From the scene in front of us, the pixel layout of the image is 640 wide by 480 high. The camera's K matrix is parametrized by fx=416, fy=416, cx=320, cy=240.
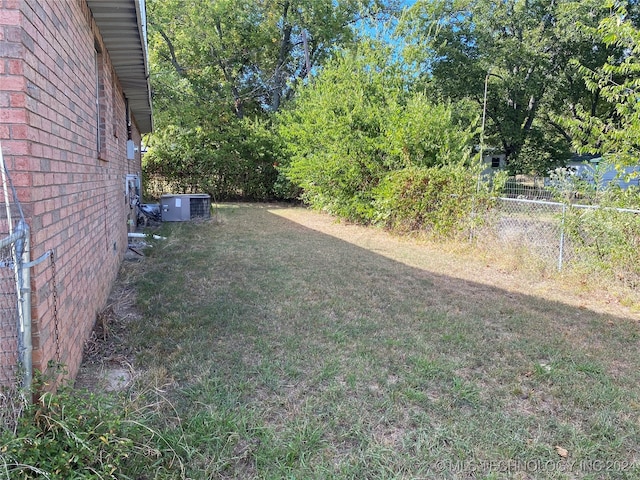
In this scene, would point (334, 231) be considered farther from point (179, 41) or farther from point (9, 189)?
point (179, 41)

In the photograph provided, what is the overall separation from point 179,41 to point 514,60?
17.2 metres

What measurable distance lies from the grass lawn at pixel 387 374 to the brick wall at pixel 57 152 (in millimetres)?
689

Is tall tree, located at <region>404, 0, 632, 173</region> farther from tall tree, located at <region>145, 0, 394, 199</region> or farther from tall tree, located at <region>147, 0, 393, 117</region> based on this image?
tall tree, located at <region>145, 0, 394, 199</region>

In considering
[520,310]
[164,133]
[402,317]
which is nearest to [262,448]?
[402,317]

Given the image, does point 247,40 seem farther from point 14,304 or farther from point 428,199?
point 14,304

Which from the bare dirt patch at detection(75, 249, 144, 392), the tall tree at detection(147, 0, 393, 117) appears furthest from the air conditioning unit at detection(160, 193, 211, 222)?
the tall tree at detection(147, 0, 393, 117)

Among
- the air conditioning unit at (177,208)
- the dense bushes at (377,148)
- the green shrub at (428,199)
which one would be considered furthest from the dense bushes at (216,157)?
the green shrub at (428,199)

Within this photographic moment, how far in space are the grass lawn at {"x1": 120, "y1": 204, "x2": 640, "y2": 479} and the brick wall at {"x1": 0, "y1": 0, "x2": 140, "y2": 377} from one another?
689mm

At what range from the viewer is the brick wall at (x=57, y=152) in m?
1.87

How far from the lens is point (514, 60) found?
2238 centimetres

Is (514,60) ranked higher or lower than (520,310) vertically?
higher

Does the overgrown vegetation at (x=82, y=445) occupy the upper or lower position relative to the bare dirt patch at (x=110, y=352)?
upper

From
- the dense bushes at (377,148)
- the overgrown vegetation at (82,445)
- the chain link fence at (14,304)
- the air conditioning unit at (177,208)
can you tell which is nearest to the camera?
the overgrown vegetation at (82,445)

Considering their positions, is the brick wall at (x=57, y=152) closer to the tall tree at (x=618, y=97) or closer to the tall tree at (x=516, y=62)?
the tall tree at (x=618, y=97)
